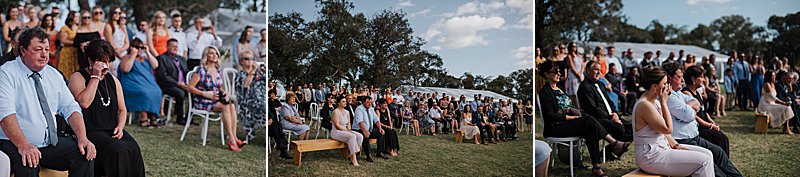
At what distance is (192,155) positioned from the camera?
6.51 meters

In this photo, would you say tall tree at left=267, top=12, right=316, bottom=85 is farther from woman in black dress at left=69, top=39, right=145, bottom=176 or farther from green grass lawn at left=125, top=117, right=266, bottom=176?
green grass lawn at left=125, top=117, right=266, bottom=176

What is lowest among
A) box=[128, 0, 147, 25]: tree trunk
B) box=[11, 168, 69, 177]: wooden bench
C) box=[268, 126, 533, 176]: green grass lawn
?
box=[11, 168, 69, 177]: wooden bench

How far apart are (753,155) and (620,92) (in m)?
3.68

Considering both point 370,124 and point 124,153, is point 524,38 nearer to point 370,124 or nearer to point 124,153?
point 370,124

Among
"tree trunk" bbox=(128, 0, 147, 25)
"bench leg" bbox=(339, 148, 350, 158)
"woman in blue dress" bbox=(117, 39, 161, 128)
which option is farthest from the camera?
"tree trunk" bbox=(128, 0, 147, 25)

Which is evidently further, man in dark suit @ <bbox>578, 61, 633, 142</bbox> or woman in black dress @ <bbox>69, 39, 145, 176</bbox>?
man in dark suit @ <bbox>578, 61, 633, 142</bbox>

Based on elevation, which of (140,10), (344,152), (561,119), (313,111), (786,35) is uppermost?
(140,10)

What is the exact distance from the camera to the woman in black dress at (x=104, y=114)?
4.09 m

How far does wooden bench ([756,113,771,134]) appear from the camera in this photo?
7.52 meters

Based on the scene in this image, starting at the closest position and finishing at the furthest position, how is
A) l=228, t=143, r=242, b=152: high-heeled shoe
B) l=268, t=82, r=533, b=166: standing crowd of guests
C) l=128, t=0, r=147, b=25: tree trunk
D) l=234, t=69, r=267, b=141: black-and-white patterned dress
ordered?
l=268, t=82, r=533, b=166: standing crowd of guests, l=228, t=143, r=242, b=152: high-heeled shoe, l=234, t=69, r=267, b=141: black-and-white patterned dress, l=128, t=0, r=147, b=25: tree trunk

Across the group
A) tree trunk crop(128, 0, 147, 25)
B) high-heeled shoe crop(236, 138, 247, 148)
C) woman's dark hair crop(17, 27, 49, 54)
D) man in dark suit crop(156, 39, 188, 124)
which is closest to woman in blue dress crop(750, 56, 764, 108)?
high-heeled shoe crop(236, 138, 247, 148)

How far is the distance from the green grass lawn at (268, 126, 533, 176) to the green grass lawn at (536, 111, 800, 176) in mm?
1030

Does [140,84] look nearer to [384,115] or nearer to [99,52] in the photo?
[99,52]

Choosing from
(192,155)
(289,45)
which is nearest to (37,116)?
(289,45)
